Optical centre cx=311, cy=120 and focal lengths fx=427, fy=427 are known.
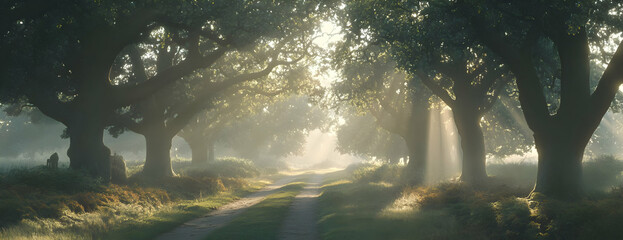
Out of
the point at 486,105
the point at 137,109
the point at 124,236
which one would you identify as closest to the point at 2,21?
the point at 124,236

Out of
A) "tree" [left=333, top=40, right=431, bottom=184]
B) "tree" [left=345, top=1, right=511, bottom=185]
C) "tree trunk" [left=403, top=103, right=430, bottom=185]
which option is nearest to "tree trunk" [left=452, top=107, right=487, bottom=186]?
"tree" [left=345, top=1, right=511, bottom=185]

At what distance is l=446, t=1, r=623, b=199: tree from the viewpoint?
14.3 m

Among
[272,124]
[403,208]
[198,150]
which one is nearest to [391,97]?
[403,208]

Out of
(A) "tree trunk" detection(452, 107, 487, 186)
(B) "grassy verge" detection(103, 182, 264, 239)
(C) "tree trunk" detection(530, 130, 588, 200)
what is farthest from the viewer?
(A) "tree trunk" detection(452, 107, 487, 186)

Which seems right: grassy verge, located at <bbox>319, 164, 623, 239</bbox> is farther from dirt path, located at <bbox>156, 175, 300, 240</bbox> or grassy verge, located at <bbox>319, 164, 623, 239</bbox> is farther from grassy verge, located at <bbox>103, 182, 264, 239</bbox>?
grassy verge, located at <bbox>103, 182, 264, 239</bbox>

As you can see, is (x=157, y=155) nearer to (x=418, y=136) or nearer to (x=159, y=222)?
(x=159, y=222)

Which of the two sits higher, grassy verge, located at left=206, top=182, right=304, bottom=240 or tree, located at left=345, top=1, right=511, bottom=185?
tree, located at left=345, top=1, right=511, bottom=185

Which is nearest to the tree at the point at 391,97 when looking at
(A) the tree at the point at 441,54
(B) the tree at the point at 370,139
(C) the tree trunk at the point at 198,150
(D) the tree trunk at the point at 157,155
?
(A) the tree at the point at 441,54

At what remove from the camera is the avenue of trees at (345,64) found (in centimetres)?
1498

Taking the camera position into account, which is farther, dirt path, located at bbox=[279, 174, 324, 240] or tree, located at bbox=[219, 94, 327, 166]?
→ tree, located at bbox=[219, 94, 327, 166]

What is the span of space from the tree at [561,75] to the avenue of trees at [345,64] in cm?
5

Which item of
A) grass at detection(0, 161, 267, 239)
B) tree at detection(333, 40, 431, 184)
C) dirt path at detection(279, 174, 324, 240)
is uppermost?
tree at detection(333, 40, 431, 184)

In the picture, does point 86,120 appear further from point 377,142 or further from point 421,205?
point 377,142

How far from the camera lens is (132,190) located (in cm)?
2155
